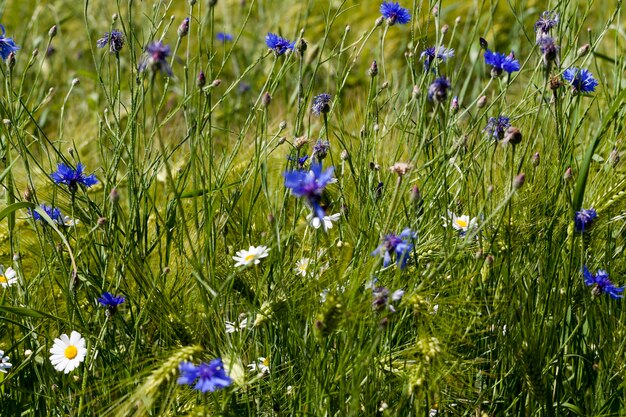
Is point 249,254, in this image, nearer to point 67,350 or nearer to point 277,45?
point 67,350

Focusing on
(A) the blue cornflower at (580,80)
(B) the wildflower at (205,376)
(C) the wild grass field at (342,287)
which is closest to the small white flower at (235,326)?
(C) the wild grass field at (342,287)

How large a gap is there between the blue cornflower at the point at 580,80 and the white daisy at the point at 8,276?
4.02ft

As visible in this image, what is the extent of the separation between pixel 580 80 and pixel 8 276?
126cm

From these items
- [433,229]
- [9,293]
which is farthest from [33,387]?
[433,229]

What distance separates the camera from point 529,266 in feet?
5.70

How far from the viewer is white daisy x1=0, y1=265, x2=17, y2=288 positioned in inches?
68.3

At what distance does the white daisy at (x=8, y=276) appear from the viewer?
1736mm

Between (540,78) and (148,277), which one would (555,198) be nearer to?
(540,78)

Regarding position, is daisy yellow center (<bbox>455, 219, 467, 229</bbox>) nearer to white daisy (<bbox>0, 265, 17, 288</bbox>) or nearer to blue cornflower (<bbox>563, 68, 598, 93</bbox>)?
blue cornflower (<bbox>563, 68, 598, 93</bbox>)

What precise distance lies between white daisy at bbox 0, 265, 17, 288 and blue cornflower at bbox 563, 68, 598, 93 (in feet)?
4.02

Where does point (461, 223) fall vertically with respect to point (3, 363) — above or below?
above

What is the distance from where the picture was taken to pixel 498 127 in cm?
171

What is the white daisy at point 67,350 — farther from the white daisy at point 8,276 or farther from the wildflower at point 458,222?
the wildflower at point 458,222

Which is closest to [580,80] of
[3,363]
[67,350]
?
[67,350]
